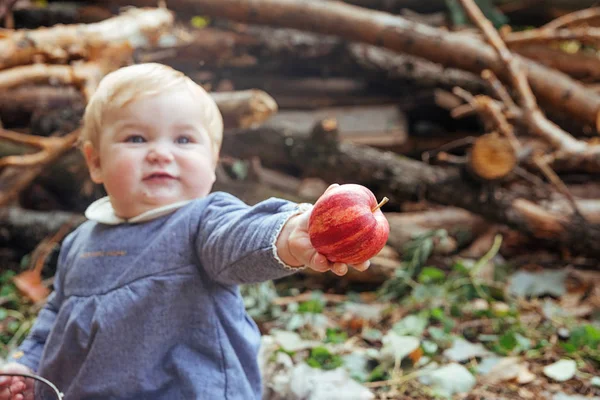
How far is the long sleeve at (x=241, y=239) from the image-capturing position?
0.95m

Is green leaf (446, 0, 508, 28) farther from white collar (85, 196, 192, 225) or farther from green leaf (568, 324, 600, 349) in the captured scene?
white collar (85, 196, 192, 225)

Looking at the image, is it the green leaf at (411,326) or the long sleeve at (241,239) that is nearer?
the long sleeve at (241,239)

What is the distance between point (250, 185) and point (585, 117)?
187 cm

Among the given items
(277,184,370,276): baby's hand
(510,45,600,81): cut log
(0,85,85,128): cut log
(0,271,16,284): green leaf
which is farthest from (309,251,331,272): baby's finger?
(510,45,600,81): cut log

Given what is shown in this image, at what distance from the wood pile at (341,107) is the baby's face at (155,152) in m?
1.28

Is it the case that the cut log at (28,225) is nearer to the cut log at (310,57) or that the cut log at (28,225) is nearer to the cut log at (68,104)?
the cut log at (68,104)

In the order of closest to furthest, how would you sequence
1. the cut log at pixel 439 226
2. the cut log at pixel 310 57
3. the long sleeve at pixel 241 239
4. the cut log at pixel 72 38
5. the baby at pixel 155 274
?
the long sleeve at pixel 241 239 → the baby at pixel 155 274 → the cut log at pixel 72 38 → the cut log at pixel 439 226 → the cut log at pixel 310 57

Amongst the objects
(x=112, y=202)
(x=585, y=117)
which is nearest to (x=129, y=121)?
(x=112, y=202)

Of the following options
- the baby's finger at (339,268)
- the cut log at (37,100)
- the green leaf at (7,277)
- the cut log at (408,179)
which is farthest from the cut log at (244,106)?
the baby's finger at (339,268)

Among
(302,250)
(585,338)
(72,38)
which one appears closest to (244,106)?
(72,38)

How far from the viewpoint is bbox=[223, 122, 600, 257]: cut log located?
2969mm

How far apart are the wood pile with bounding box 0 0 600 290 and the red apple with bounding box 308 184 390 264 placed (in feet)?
5.54

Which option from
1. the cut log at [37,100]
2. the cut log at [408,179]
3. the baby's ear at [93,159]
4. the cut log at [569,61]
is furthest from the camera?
the cut log at [569,61]

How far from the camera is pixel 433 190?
121 inches
